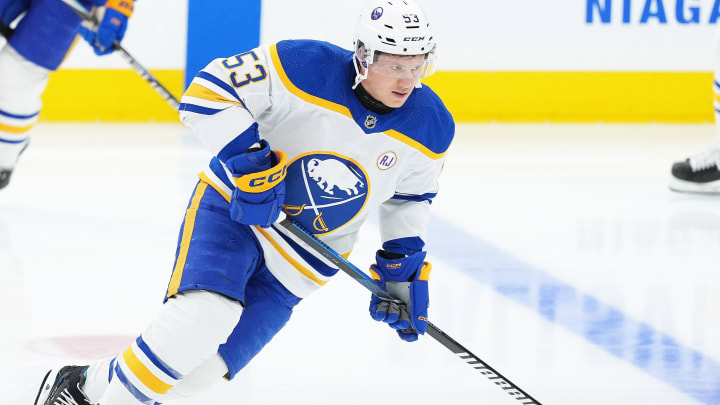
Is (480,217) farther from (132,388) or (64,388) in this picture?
(132,388)

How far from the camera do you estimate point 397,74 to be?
244 centimetres

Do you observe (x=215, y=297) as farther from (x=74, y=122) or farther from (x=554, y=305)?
(x=74, y=122)

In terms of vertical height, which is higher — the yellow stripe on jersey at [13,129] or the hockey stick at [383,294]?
the hockey stick at [383,294]

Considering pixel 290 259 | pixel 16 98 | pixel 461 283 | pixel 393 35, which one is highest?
pixel 393 35

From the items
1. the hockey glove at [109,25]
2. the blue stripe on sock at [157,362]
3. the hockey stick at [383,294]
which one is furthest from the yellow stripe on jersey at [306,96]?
the hockey glove at [109,25]

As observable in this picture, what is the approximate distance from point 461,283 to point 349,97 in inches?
60.8

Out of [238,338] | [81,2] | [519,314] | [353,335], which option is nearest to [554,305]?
[519,314]

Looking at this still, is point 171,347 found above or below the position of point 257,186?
below

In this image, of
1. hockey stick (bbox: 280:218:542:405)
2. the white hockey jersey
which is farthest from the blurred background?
the white hockey jersey

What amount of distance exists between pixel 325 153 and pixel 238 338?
0.44 meters

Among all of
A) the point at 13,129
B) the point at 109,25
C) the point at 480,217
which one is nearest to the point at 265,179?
the point at 109,25

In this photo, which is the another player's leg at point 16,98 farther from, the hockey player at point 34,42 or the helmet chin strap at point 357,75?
the helmet chin strap at point 357,75

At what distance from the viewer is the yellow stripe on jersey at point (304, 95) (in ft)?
8.13

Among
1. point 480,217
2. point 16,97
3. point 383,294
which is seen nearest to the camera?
point 383,294
